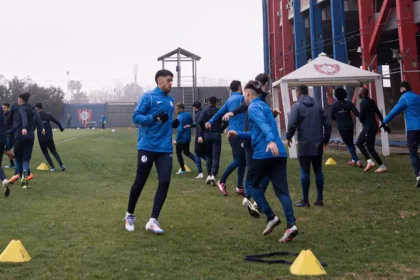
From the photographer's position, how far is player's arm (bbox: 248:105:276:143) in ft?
17.0

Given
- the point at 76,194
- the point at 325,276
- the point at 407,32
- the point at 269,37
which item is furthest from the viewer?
the point at 269,37

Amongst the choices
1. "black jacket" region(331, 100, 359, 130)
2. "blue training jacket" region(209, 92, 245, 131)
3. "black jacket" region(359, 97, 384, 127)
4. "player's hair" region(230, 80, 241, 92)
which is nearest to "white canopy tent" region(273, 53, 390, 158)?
"black jacket" region(331, 100, 359, 130)

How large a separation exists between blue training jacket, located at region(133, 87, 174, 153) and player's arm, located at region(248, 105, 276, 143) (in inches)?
46.0

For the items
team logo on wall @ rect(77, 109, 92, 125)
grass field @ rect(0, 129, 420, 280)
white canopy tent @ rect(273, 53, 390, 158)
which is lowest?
grass field @ rect(0, 129, 420, 280)

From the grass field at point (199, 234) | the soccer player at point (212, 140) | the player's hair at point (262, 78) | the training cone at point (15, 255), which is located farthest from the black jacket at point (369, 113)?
the training cone at point (15, 255)

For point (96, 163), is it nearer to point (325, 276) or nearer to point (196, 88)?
point (325, 276)

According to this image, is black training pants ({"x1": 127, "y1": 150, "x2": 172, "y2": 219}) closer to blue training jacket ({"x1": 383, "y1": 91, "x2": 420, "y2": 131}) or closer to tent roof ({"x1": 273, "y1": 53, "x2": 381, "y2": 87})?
blue training jacket ({"x1": 383, "y1": 91, "x2": 420, "y2": 131})

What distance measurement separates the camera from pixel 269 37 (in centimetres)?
3897

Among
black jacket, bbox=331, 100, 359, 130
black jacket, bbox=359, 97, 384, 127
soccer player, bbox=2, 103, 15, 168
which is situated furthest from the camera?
black jacket, bbox=331, 100, 359, 130

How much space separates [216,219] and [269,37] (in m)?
34.4

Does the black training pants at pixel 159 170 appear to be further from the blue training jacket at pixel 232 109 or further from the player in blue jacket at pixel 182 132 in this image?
the player in blue jacket at pixel 182 132

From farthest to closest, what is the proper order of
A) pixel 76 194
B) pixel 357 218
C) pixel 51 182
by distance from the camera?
pixel 51 182, pixel 76 194, pixel 357 218

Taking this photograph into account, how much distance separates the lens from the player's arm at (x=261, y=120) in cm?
518

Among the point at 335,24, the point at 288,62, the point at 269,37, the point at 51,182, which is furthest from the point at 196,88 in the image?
the point at 51,182
